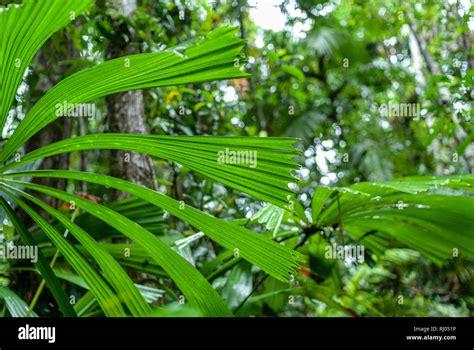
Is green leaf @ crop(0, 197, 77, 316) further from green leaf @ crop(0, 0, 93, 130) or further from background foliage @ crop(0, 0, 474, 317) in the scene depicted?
green leaf @ crop(0, 0, 93, 130)

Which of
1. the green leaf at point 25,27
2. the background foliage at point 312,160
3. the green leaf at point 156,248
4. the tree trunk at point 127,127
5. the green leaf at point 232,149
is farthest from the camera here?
the tree trunk at point 127,127

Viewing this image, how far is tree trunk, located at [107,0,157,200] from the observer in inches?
68.7

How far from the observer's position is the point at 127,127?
1.79 m

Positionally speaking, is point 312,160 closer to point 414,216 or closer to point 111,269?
point 414,216

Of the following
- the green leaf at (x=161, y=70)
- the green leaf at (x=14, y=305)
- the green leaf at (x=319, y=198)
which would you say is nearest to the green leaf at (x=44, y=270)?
→ the green leaf at (x=14, y=305)

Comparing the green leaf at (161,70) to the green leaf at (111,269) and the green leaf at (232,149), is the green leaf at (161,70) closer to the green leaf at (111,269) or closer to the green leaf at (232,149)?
the green leaf at (232,149)

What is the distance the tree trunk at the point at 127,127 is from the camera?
175cm

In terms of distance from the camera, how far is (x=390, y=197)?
1304mm

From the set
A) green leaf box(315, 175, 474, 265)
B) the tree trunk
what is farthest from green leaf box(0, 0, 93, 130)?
the tree trunk

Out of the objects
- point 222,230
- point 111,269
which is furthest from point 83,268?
point 222,230

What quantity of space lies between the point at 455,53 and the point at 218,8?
136cm

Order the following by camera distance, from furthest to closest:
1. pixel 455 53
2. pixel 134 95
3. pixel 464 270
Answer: pixel 455 53, pixel 464 270, pixel 134 95
